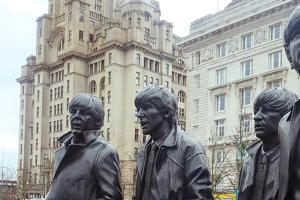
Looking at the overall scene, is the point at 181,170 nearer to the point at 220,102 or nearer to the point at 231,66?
the point at 231,66

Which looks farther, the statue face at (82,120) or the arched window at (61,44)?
the arched window at (61,44)

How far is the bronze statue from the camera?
2.82 meters

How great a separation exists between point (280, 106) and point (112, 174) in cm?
169

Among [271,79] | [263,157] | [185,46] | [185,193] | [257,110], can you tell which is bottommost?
[185,193]

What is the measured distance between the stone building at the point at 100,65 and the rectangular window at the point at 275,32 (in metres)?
29.2

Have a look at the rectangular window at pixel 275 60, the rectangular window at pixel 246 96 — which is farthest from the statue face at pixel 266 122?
the rectangular window at pixel 246 96

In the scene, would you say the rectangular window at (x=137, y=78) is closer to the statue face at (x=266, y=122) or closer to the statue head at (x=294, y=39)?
the statue face at (x=266, y=122)

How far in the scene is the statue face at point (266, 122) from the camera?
4.61 metres

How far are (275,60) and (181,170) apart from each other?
3764 cm

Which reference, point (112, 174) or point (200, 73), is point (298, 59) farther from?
point (200, 73)

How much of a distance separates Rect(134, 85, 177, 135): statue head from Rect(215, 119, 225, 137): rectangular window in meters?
40.0

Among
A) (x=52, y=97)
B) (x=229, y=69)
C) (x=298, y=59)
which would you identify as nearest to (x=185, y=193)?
(x=298, y=59)

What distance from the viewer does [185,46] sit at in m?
48.9

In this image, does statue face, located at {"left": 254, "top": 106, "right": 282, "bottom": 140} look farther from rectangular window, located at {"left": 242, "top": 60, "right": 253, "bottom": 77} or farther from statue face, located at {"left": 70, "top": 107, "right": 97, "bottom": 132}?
rectangular window, located at {"left": 242, "top": 60, "right": 253, "bottom": 77}
